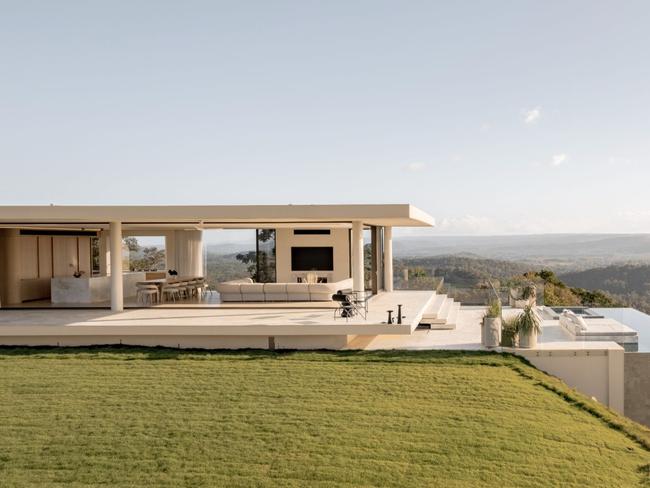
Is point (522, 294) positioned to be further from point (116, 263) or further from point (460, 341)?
point (116, 263)

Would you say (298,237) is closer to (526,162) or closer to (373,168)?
(373,168)

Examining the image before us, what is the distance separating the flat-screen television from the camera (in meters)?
23.3

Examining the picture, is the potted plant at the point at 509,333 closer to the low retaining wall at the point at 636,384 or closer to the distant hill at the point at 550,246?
the low retaining wall at the point at 636,384

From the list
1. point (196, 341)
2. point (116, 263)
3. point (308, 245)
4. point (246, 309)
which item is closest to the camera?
point (196, 341)

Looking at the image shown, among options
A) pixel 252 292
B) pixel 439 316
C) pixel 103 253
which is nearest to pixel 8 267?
pixel 103 253

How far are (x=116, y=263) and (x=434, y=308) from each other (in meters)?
8.66

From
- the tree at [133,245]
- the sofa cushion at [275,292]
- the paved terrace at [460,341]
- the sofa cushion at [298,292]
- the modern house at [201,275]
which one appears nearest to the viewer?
the paved terrace at [460,341]

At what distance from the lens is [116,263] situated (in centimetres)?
1580

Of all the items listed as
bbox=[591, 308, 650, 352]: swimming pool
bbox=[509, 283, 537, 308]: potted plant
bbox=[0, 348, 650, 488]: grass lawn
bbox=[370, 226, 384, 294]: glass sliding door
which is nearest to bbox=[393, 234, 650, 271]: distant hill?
bbox=[370, 226, 384, 294]: glass sliding door

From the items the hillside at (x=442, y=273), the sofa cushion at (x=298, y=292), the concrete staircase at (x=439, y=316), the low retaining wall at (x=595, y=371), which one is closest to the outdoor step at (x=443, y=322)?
the concrete staircase at (x=439, y=316)

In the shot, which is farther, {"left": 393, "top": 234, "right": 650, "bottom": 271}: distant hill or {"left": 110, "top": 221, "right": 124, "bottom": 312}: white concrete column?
{"left": 393, "top": 234, "right": 650, "bottom": 271}: distant hill

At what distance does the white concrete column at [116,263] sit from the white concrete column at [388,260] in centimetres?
946

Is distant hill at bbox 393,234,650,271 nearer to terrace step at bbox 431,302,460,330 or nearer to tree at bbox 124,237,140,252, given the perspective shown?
tree at bbox 124,237,140,252

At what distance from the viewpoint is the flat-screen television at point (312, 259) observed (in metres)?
23.3
